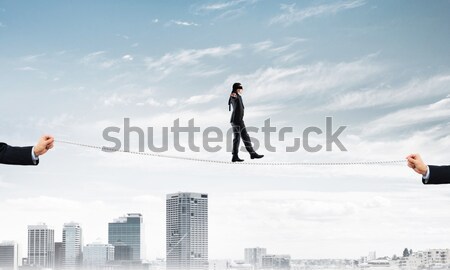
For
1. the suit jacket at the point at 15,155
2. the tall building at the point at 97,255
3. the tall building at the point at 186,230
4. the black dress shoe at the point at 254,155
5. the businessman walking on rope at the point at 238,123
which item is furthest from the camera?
the tall building at the point at 97,255

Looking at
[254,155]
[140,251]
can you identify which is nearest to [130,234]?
[140,251]

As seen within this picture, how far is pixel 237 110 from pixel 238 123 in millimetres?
343

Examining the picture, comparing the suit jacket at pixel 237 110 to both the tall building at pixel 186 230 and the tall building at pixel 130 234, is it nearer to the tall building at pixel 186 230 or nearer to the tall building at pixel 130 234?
the tall building at pixel 186 230

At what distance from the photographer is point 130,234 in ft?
411

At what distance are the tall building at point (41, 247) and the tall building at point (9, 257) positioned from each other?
18.7 feet

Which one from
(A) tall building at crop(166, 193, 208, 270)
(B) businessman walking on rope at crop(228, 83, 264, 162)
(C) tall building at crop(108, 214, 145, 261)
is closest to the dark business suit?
(B) businessman walking on rope at crop(228, 83, 264, 162)

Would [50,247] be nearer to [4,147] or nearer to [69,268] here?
[69,268]

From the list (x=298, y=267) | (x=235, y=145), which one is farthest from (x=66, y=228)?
(x=235, y=145)

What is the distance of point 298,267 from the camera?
10050cm

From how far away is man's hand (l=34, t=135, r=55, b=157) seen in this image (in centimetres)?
722

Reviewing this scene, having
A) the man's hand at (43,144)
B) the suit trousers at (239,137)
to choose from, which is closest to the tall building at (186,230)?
the suit trousers at (239,137)

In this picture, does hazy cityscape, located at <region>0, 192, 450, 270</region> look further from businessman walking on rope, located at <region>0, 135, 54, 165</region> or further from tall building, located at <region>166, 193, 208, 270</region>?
businessman walking on rope, located at <region>0, 135, 54, 165</region>

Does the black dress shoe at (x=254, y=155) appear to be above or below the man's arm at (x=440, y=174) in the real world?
above

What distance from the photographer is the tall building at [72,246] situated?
125 m
